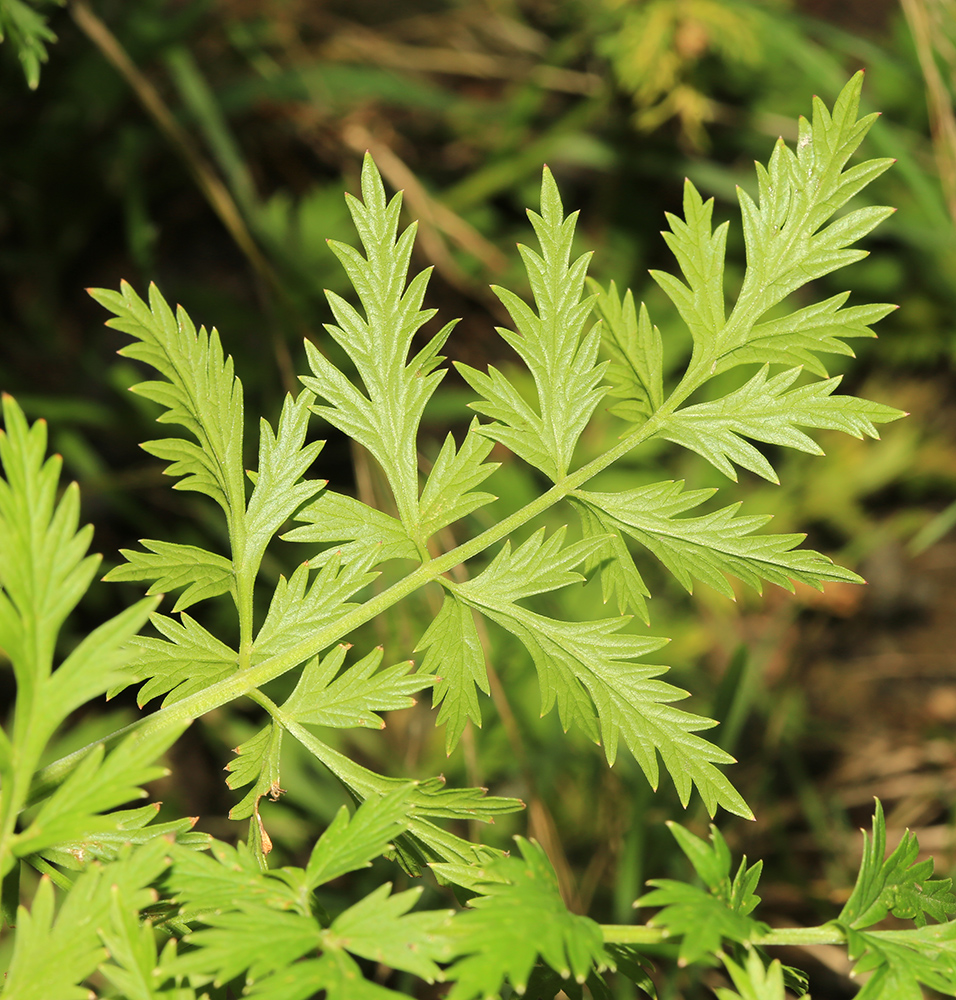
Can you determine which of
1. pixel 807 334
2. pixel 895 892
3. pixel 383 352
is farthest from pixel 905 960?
pixel 383 352

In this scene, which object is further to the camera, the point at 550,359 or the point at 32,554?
the point at 550,359

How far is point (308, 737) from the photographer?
1.40m

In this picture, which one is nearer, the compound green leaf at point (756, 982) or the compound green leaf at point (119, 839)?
the compound green leaf at point (756, 982)

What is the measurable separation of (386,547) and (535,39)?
10.9 feet

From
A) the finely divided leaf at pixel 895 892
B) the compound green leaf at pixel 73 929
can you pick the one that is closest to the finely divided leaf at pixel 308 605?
the compound green leaf at pixel 73 929

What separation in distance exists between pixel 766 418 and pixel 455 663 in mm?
648

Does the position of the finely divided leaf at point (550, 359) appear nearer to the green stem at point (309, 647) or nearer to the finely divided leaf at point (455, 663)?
the green stem at point (309, 647)

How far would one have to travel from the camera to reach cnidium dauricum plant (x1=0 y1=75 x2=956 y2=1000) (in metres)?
1.11

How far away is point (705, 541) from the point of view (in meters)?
1.42

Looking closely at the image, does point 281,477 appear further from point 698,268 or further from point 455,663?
point 698,268

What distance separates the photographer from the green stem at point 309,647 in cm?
132

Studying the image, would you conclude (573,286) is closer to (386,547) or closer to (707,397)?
(386,547)

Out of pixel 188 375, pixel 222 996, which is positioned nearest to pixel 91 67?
pixel 188 375

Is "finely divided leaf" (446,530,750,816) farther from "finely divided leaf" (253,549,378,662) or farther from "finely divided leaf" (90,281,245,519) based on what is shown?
"finely divided leaf" (90,281,245,519)
